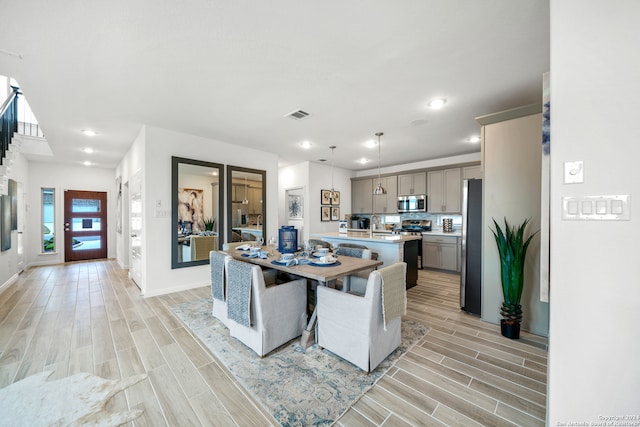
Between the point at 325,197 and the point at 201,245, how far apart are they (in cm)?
340

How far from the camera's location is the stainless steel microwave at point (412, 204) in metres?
5.97

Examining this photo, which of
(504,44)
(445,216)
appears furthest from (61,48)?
(445,216)

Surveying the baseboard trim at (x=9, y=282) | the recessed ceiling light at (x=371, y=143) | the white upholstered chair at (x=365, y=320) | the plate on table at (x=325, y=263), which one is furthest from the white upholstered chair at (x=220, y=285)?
the baseboard trim at (x=9, y=282)

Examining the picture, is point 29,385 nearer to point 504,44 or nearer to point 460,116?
point 504,44

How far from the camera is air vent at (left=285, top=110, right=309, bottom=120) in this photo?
10.8 ft

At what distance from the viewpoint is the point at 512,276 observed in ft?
8.40

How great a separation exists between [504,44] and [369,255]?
7.27ft

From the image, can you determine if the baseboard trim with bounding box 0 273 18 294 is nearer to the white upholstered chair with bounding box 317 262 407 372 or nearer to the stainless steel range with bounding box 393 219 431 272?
the white upholstered chair with bounding box 317 262 407 372

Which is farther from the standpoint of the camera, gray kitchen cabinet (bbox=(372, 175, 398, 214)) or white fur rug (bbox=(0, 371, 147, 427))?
gray kitchen cabinet (bbox=(372, 175, 398, 214))

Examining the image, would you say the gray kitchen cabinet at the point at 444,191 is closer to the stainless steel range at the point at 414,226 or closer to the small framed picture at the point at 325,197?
the stainless steel range at the point at 414,226

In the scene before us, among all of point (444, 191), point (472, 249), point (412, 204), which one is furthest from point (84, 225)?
point (444, 191)
